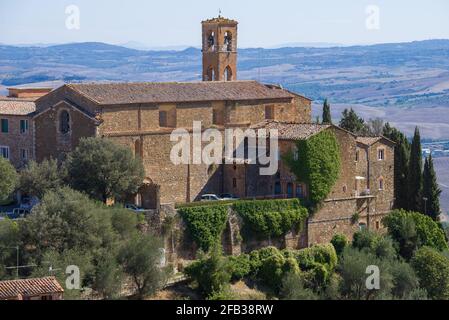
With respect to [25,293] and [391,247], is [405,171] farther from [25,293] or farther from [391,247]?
[25,293]

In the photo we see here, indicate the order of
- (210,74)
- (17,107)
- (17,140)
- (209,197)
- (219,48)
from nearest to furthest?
(209,197)
(17,140)
(17,107)
(219,48)
(210,74)

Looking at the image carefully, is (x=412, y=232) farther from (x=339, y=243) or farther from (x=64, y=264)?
(x=64, y=264)

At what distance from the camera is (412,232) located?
56312mm

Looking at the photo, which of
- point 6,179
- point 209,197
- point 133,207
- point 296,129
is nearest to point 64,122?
point 6,179

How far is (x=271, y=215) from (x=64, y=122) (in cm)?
1059

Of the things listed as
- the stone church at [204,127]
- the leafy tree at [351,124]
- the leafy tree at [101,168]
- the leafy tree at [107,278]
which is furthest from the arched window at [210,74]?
the leafy tree at [107,278]

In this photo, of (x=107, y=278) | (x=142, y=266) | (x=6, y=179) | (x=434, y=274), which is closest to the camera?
(x=107, y=278)

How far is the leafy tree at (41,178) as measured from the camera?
162ft

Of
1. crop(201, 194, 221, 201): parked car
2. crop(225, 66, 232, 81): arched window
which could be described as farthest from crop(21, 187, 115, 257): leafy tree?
crop(225, 66, 232, 81): arched window

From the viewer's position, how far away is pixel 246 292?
49.1 metres

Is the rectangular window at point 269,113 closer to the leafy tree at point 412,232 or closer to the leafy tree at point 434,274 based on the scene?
the leafy tree at point 412,232

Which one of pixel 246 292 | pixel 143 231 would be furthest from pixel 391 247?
pixel 143 231

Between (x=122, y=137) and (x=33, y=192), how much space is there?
507 centimetres

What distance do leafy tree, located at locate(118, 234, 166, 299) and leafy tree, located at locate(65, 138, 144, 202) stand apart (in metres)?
3.98
